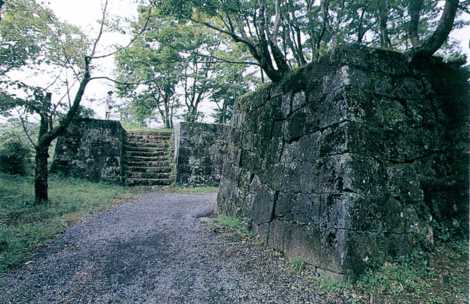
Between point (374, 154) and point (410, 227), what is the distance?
0.71 metres

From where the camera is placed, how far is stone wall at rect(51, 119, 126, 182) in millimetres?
8438

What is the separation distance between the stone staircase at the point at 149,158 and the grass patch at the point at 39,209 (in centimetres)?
91

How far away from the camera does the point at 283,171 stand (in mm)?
3057

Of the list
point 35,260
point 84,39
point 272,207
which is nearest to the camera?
point 35,260

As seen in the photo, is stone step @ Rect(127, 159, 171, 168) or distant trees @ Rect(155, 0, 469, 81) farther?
stone step @ Rect(127, 159, 171, 168)

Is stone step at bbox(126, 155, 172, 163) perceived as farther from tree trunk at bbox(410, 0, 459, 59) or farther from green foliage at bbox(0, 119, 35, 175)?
tree trunk at bbox(410, 0, 459, 59)

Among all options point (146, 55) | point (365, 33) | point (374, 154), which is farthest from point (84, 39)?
point (374, 154)

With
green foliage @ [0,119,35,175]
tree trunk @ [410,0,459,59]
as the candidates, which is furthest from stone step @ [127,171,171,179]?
tree trunk @ [410,0,459,59]

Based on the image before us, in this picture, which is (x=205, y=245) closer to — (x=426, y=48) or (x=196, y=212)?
(x=196, y=212)

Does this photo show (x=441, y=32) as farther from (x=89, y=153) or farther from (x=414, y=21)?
(x=89, y=153)

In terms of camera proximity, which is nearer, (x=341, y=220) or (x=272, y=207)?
(x=341, y=220)

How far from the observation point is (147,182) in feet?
28.1

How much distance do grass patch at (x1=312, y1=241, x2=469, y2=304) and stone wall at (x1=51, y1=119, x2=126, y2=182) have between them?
801 centimetres

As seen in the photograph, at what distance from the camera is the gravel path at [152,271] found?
2.16 meters
